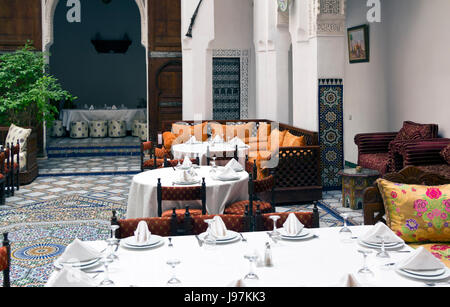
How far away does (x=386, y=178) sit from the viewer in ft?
12.3

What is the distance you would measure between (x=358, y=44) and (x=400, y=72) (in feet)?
4.76

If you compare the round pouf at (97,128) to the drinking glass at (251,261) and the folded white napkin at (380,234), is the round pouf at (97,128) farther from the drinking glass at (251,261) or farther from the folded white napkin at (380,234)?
the drinking glass at (251,261)

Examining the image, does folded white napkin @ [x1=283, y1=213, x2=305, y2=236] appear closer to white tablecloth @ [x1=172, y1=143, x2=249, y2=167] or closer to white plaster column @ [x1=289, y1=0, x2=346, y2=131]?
white tablecloth @ [x1=172, y1=143, x2=249, y2=167]

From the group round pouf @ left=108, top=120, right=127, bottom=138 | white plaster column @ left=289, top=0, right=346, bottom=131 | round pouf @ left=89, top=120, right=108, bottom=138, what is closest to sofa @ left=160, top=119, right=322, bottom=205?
white plaster column @ left=289, top=0, right=346, bottom=131

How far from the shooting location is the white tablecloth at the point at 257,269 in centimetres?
223

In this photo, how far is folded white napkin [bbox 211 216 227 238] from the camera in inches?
109

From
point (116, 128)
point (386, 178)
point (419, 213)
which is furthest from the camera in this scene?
point (116, 128)

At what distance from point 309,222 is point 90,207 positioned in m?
4.57

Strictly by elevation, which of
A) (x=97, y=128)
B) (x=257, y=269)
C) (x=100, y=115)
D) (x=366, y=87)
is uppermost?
(x=366, y=87)

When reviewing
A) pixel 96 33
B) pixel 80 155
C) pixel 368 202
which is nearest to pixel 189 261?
pixel 368 202

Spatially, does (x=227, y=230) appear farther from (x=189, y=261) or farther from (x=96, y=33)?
(x=96, y=33)

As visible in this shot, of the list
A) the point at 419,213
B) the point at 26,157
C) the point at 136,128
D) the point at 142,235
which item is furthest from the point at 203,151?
the point at 136,128

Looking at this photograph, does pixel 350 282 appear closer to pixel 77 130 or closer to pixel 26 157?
pixel 26 157

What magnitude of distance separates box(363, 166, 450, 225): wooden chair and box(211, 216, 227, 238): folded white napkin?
1292mm
